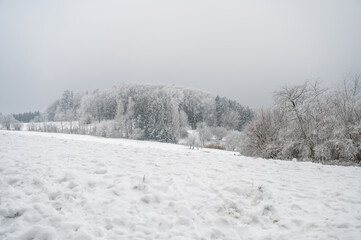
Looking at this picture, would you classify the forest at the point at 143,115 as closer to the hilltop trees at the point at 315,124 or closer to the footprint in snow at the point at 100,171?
the hilltop trees at the point at 315,124

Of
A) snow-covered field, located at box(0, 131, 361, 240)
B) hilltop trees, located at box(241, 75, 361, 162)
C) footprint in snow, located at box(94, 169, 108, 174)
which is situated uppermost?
hilltop trees, located at box(241, 75, 361, 162)

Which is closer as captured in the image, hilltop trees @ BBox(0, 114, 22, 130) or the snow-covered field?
the snow-covered field

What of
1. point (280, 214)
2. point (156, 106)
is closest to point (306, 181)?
point (280, 214)

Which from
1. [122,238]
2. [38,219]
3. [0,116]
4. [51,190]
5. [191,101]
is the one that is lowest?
[122,238]

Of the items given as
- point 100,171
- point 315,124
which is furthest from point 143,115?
point 100,171

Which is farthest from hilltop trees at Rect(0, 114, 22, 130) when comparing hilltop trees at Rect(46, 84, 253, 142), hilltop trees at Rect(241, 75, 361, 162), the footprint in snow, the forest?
the footprint in snow

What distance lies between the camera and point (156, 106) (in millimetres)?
73500

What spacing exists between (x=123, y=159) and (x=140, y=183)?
271 cm

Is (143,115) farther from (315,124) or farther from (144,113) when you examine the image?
(315,124)

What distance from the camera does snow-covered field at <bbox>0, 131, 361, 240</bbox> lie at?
384 cm

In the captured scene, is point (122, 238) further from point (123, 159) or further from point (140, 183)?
point (123, 159)

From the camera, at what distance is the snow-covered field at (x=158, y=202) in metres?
3.84

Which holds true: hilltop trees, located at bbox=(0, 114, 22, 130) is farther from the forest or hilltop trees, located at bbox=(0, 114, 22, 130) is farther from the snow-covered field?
the snow-covered field

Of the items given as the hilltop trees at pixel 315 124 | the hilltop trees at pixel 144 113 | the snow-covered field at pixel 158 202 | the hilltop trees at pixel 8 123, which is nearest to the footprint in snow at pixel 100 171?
the snow-covered field at pixel 158 202
